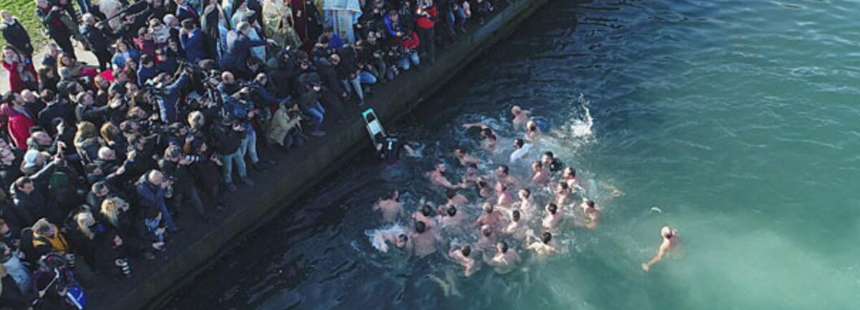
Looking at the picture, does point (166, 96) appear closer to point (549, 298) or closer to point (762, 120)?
point (549, 298)

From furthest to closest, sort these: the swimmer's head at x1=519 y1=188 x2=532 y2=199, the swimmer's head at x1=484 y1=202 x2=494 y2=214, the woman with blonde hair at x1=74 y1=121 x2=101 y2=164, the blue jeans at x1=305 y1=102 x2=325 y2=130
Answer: the blue jeans at x1=305 y1=102 x2=325 y2=130 < the swimmer's head at x1=519 y1=188 x2=532 y2=199 < the swimmer's head at x1=484 y1=202 x2=494 y2=214 < the woman with blonde hair at x1=74 y1=121 x2=101 y2=164

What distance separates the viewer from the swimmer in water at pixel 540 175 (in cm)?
1734

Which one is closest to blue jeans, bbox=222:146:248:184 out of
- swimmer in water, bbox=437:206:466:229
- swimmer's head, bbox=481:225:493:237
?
swimmer in water, bbox=437:206:466:229

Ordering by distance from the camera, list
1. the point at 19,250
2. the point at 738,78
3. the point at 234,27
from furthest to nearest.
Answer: the point at 738,78 → the point at 234,27 → the point at 19,250

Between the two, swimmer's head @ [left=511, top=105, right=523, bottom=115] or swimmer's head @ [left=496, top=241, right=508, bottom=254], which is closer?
swimmer's head @ [left=496, top=241, right=508, bottom=254]

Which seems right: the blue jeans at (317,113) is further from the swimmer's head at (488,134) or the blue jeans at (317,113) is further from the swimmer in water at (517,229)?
the swimmer in water at (517,229)

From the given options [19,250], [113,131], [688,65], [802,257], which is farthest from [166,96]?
[688,65]

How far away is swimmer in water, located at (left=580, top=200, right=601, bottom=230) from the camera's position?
16436 millimetres

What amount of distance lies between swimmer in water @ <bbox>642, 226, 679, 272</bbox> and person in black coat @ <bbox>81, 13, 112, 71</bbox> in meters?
14.3

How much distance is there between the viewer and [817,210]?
16.7 meters

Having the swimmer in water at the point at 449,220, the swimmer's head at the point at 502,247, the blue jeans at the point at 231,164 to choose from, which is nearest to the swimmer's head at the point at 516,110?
the swimmer in water at the point at 449,220

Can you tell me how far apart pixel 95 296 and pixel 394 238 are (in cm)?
637

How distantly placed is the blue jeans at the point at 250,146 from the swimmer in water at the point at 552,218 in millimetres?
7052

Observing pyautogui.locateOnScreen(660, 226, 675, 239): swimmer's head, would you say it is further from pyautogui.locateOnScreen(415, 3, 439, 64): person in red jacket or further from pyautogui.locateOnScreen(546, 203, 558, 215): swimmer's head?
pyautogui.locateOnScreen(415, 3, 439, 64): person in red jacket
